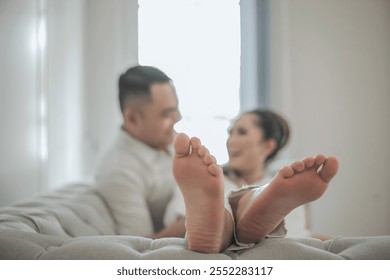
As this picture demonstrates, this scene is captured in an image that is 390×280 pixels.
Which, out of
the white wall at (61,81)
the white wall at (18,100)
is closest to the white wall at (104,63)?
the white wall at (61,81)

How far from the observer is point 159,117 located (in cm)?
96

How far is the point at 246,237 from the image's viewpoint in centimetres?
74

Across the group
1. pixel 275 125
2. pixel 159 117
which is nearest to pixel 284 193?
pixel 275 125

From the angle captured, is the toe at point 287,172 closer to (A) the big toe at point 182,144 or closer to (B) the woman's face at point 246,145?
(A) the big toe at point 182,144

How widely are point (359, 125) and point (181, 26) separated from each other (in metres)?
0.40

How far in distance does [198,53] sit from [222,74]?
6cm

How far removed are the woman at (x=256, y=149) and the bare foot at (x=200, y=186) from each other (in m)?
0.21

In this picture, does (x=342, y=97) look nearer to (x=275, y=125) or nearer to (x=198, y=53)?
(x=275, y=125)

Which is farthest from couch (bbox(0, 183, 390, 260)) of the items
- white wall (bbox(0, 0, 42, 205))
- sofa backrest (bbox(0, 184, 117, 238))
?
white wall (bbox(0, 0, 42, 205))

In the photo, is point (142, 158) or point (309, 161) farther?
point (142, 158)
